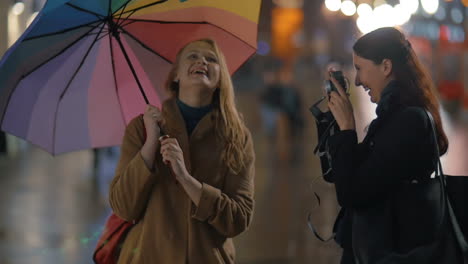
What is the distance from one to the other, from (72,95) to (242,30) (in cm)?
86

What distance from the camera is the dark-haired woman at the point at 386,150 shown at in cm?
277

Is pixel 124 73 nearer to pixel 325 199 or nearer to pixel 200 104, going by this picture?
pixel 200 104

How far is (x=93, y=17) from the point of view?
11.0 ft

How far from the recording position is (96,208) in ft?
32.2

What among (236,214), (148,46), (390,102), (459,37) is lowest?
(236,214)

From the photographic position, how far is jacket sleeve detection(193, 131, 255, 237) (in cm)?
296

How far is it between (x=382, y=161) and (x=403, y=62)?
0.41 metres

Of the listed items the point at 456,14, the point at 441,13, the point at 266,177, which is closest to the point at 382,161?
the point at 266,177

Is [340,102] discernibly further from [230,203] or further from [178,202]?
[178,202]

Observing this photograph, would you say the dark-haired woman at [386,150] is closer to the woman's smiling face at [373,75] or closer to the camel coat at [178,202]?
the woman's smiling face at [373,75]

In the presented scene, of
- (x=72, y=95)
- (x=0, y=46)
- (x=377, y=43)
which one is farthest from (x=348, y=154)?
(x=0, y=46)

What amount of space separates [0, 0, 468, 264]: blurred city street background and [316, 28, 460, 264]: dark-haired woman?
0.33 metres

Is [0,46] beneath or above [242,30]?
above

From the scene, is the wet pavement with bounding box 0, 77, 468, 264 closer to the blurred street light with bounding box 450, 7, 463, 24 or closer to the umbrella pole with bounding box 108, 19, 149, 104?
the umbrella pole with bounding box 108, 19, 149, 104
